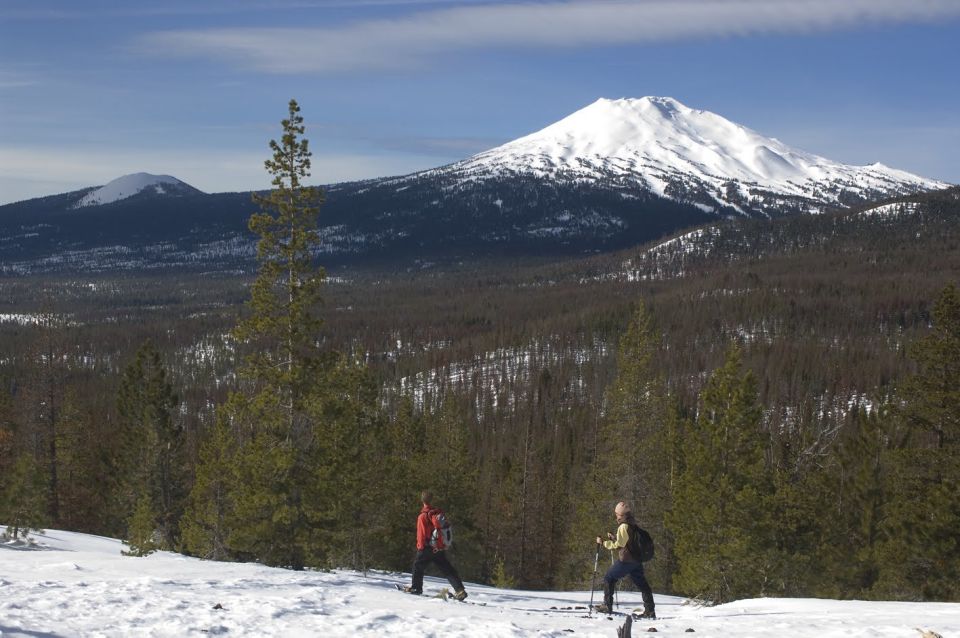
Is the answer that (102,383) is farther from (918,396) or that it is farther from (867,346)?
(867,346)

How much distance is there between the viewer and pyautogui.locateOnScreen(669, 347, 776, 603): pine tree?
2230cm

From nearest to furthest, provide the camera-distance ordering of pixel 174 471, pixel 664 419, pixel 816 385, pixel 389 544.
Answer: pixel 389 544 < pixel 664 419 < pixel 174 471 < pixel 816 385

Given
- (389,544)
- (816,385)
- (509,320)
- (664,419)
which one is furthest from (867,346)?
(389,544)

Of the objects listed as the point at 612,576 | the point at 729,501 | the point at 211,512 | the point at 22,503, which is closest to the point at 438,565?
the point at 612,576

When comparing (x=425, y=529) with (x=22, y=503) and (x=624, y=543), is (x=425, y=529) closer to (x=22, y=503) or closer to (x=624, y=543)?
(x=624, y=543)

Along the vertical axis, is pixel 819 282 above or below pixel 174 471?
above

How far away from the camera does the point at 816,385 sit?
12738 centimetres

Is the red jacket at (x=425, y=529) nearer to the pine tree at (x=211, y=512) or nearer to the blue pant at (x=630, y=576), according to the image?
the blue pant at (x=630, y=576)

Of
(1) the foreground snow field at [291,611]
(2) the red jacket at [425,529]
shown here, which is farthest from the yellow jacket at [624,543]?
(2) the red jacket at [425,529]

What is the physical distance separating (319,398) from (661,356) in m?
137

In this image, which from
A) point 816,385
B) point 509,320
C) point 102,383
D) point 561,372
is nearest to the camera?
point 102,383

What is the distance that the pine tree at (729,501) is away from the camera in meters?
22.3

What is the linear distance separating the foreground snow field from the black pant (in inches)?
21.8

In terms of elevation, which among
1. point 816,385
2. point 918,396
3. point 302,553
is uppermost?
point 918,396
